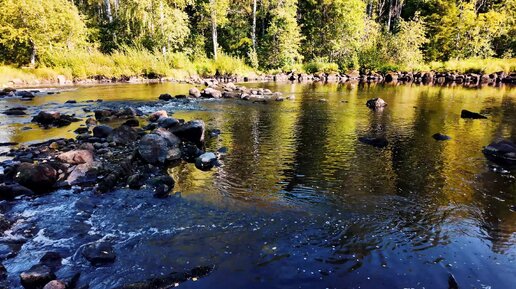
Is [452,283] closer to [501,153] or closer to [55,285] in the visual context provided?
[55,285]

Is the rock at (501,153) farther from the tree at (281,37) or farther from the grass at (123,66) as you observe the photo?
the tree at (281,37)

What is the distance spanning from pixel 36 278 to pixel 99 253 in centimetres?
86

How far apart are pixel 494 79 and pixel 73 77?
44094 millimetres

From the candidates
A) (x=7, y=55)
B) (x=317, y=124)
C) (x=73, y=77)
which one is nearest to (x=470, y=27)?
(x=317, y=124)

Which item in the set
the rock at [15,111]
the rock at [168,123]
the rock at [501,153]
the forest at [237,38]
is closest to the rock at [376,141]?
the rock at [501,153]

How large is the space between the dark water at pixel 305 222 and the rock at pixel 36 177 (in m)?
0.48

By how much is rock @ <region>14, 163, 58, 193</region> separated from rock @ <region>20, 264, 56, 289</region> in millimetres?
3585

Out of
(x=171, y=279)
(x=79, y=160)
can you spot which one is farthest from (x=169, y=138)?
(x=171, y=279)

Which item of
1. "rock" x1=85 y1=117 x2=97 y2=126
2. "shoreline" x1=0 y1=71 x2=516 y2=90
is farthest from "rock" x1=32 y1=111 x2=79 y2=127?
"shoreline" x1=0 y1=71 x2=516 y2=90

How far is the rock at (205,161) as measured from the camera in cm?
965

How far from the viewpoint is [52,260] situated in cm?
519

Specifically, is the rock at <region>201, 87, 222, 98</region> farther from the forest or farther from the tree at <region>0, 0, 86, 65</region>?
the tree at <region>0, 0, 86, 65</region>

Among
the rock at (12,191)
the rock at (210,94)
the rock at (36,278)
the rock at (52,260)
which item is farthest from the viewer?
the rock at (210,94)

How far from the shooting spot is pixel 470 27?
48312mm
